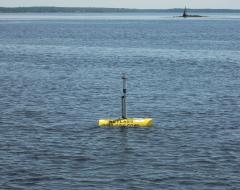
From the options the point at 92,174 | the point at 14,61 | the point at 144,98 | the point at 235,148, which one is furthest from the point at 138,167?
the point at 14,61

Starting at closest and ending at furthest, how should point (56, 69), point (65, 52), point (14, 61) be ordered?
point (56, 69)
point (14, 61)
point (65, 52)

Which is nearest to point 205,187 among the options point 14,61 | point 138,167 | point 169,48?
point 138,167

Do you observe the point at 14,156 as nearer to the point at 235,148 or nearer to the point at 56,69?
the point at 235,148

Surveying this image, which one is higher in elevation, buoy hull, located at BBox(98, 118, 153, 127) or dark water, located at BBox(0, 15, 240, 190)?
buoy hull, located at BBox(98, 118, 153, 127)

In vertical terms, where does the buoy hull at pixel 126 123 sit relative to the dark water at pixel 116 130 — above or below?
above

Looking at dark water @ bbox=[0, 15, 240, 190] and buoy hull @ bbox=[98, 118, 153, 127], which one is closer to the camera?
dark water @ bbox=[0, 15, 240, 190]

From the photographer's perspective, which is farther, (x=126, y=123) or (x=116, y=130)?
(x=126, y=123)

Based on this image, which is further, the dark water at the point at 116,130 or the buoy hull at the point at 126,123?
the buoy hull at the point at 126,123

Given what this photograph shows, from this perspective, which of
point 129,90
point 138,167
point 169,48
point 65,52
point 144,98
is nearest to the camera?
point 138,167

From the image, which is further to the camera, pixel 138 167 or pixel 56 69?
pixel 56 69

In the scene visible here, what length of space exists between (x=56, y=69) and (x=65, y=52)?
1452 inches

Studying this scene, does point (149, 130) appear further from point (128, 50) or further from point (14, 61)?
point (128, 50)

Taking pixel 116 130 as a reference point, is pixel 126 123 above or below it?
above

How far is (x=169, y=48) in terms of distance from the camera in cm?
14538
